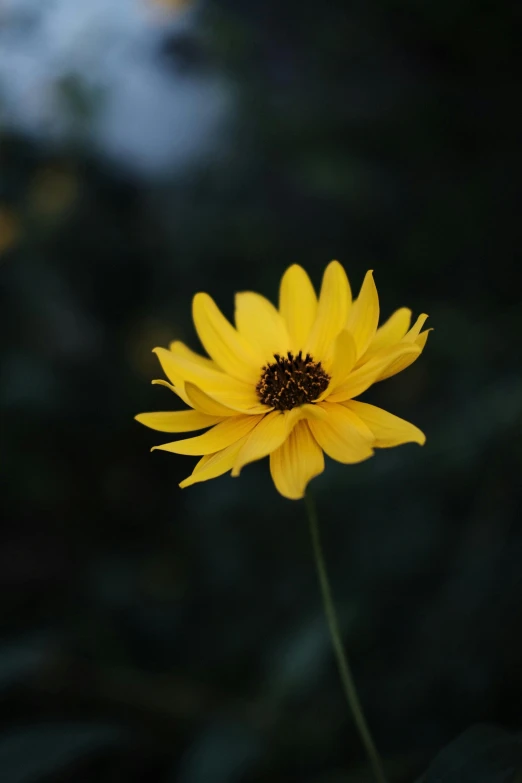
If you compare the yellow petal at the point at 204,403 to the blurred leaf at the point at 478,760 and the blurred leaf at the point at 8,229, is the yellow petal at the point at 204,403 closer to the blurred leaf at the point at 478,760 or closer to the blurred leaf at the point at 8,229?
the blurred leaf at the point at 478,760

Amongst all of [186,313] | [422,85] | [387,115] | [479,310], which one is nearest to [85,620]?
[186,313]

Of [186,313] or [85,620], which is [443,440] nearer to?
[85,620]

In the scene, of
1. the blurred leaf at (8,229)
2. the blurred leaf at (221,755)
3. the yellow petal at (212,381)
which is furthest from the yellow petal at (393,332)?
the blurred leaf at (8,229)

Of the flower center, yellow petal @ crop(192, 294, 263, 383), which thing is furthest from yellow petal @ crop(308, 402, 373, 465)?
yellow petal @ crop(192, 294, 263, 383)

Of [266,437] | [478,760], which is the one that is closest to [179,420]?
[266,437]

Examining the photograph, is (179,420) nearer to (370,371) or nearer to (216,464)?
(216,464)

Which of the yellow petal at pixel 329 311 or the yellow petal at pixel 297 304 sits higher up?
the yellow petal at pixel 297 304
